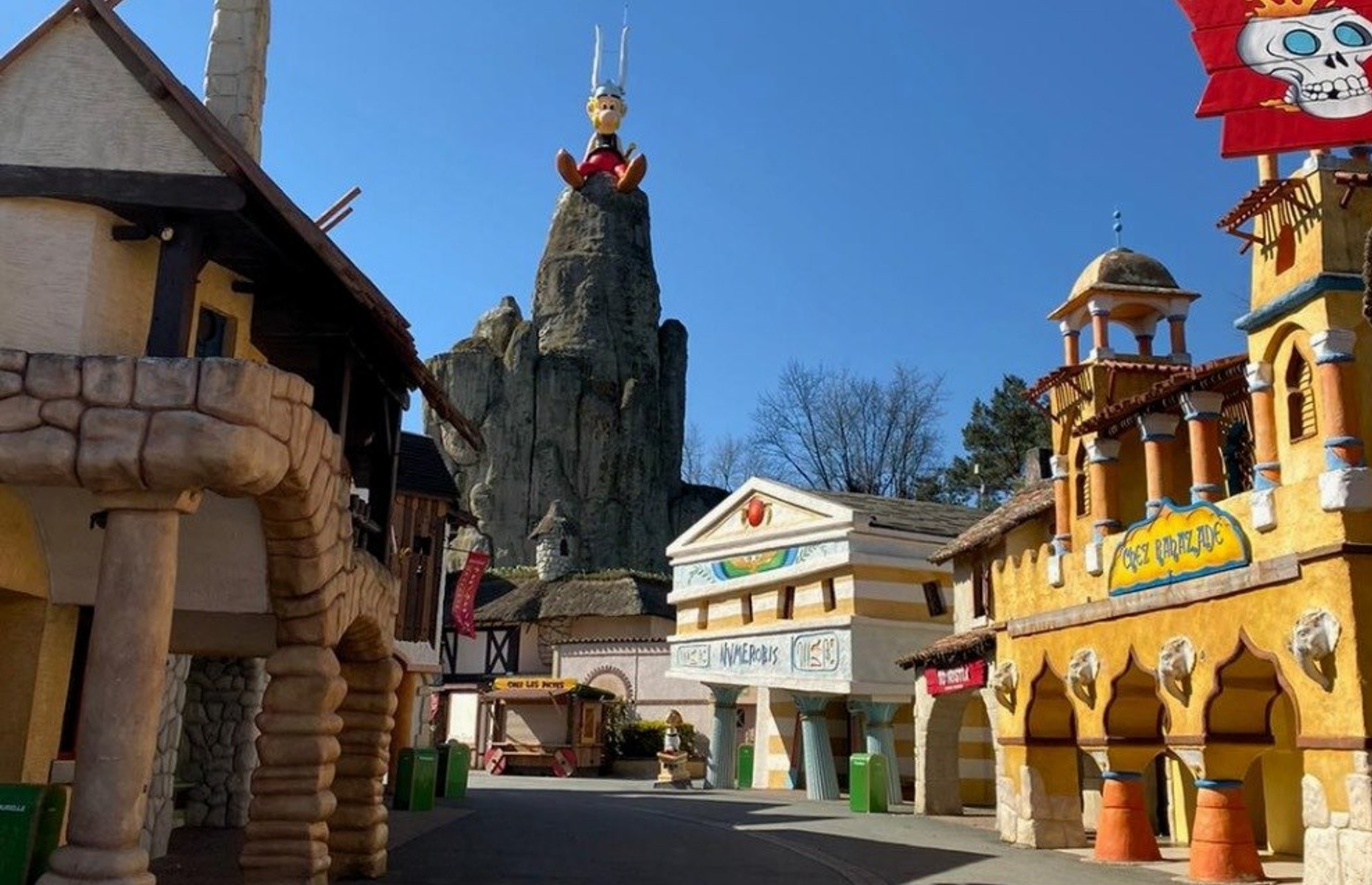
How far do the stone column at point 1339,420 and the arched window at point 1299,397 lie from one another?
364 millimetres

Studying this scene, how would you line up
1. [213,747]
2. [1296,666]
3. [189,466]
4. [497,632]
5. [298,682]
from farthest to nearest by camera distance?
[497,632], [213,747], [1296,666], [298,682], [189,466]

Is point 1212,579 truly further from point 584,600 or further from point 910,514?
point 584,600

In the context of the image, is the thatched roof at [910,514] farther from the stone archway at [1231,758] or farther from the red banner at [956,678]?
the stone archway at [1231,758]

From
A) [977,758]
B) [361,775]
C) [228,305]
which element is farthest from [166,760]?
[977,758]

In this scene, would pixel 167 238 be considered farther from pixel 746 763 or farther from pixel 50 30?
pixel 746 763

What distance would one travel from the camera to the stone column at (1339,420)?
11320 mm

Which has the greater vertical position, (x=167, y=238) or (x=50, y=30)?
(x=50, y=30)

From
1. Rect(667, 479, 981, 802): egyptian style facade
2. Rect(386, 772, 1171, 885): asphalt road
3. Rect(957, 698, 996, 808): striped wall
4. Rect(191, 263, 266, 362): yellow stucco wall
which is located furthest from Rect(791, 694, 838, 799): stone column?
Rect(191, 263, 266, 362): yellow stucco wall

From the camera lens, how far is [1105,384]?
58.2 feet

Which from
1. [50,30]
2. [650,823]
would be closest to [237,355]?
[50,30]

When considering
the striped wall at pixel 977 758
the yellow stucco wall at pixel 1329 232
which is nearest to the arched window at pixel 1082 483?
the yellow stucco wall at pixel 1329 232

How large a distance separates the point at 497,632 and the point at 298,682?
124ft

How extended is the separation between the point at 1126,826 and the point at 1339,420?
6587 mm

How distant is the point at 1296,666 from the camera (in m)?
11.7
